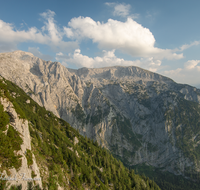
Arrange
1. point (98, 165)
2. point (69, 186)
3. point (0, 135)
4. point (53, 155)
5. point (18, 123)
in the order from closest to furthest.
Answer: point (0, 135) < point (18, 123) < point (69, 186) < point (53, 155) < point (98, 165)

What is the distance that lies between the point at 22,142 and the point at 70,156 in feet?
178

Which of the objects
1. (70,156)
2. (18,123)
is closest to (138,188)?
(70,156)

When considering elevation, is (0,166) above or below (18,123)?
below

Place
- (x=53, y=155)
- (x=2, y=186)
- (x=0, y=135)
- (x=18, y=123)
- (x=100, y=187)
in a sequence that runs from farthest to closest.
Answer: (x=100, y=187) < (x=53, y=155) < (x=18, y=123) < (x=0, y=135) < (x=2, y=186)

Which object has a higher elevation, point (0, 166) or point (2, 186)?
point (0, 166)

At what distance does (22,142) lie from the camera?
41.4 metres

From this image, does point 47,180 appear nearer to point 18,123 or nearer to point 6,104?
point 18,123

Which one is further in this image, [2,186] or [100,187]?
[100,187]

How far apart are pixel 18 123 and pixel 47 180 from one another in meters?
25.7

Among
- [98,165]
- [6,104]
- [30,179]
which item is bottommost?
[98,165]

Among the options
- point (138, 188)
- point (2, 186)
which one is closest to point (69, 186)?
point (2, 186)

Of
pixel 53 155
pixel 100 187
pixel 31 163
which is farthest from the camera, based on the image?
pixel 100 187

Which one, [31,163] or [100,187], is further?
[100,187]

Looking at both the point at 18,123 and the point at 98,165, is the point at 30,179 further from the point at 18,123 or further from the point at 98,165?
the point at 98,165
